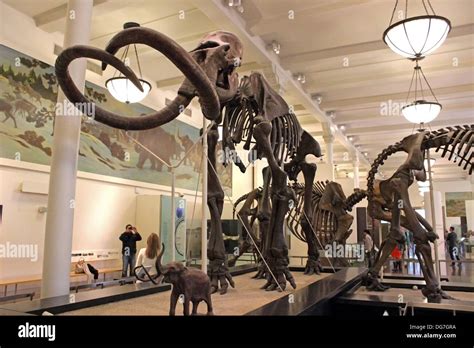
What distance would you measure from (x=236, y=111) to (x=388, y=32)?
258cm

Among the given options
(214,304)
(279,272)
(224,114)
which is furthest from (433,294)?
(224,114)

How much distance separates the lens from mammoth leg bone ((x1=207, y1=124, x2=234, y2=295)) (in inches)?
130

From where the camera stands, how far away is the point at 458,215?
21.7 m

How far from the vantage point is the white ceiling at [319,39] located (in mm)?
7164

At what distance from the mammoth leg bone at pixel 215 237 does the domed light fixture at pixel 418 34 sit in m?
2.93

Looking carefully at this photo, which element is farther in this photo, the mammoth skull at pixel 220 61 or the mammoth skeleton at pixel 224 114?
the mammoth skull at pixel 220 61

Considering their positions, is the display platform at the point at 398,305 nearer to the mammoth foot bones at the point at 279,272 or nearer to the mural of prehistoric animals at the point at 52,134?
the mammoth foot bones at the point at 279,272

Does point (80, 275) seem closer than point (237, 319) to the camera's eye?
No

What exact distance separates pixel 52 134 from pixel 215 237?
18.7ft

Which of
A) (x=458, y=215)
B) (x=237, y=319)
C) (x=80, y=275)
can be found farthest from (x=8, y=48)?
(x=458, y=215)

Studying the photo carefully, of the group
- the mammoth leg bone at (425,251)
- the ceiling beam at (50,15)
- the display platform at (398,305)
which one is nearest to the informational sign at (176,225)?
the ceiling beam at (50,15)

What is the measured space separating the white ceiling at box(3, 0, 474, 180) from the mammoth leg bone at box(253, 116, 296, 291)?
13.3ft

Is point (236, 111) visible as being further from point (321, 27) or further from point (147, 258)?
point (321, 27)

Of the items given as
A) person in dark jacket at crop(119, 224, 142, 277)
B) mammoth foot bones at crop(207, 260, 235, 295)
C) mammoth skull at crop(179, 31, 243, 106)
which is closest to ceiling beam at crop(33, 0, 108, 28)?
person in dark jacket at crop(119, 224, 142, 277)
